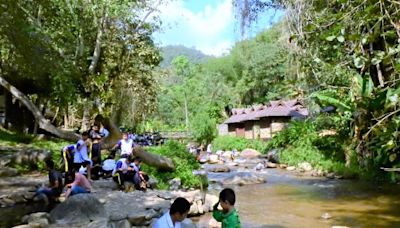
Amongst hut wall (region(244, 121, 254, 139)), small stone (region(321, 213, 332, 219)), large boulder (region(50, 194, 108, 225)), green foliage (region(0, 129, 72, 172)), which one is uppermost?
hut wall (region(244, 121, 254, 139))

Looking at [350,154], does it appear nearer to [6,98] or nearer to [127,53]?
[127,53]

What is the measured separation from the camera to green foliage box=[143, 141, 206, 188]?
1419cm

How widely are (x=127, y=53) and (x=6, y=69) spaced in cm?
585

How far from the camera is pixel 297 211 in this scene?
1187 cm

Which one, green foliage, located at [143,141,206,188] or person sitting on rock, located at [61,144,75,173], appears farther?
green foliage, located at [143,141,206,188]

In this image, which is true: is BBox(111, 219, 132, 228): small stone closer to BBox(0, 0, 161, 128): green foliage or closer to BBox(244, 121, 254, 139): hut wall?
BBox(0, 0, 161, 128): green foliage

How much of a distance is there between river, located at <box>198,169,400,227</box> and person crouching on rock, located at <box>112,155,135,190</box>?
6.97ft

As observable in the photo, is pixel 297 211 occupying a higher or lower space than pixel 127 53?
lower

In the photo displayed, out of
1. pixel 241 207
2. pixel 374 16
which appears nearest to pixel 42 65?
pixel 241 207

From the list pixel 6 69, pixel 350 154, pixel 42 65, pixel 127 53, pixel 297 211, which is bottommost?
pixel 297 211

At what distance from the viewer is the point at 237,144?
34.1 metres

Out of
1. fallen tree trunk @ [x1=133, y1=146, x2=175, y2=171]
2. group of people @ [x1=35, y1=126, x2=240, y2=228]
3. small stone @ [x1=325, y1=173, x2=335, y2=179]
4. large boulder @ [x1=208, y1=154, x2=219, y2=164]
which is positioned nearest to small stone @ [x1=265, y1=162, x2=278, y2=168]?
small stone @ [x1=325, y1=173, x2=335, y2=179]

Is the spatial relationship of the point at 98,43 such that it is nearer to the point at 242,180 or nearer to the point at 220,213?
the point at 242,180

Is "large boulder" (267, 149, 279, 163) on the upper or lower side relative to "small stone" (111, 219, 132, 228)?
upper
